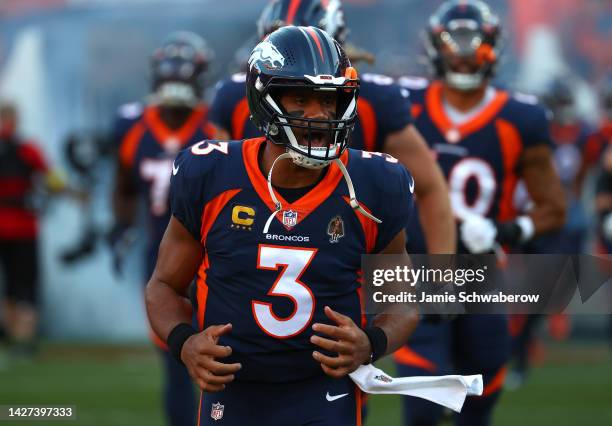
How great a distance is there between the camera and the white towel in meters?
3.46

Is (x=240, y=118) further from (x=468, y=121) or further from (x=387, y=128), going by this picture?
(x=468, y=121)

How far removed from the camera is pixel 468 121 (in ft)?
18.6

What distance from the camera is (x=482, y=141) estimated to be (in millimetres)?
5605

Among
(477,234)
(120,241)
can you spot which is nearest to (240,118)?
(477,234)

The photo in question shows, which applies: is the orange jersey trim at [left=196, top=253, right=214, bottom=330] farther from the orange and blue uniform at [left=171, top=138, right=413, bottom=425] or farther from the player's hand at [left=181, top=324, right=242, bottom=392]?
the player's hand at [left=181, top=324, right=242, bottom=392]

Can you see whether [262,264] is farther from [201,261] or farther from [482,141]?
[482,141]

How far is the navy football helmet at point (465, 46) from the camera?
562 centimetres

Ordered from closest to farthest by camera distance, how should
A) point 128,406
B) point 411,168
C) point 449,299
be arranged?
point 449,299
point 411,168
point 128,406

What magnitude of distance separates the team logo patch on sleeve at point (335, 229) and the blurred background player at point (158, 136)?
3.14 m

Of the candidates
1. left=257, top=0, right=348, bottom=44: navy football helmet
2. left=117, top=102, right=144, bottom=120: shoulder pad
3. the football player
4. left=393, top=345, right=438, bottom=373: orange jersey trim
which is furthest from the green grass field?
the football player

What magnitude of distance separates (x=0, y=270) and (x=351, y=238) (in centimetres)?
834

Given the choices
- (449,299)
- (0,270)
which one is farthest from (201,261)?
(0,270)

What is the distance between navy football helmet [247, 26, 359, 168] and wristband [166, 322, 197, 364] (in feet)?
1.83

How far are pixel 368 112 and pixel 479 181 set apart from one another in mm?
1057
